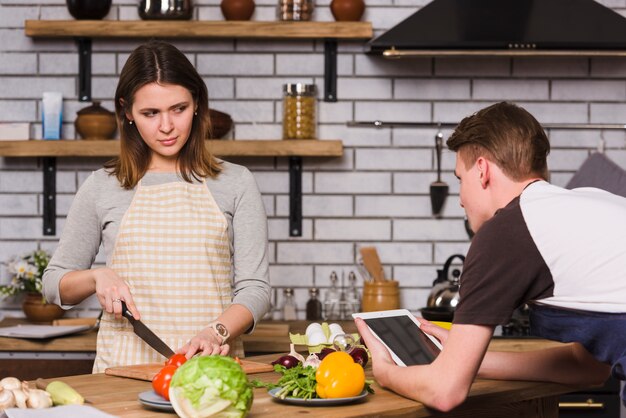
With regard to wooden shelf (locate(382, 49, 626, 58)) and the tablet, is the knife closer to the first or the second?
the tablet

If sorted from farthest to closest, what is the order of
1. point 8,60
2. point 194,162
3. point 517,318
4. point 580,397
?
point 8,60, point 517,318, point 580,397, point 194,162

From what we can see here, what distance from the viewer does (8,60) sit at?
14.4 ft

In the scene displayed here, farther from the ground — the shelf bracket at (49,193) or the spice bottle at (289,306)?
the shelf bracket at (49,193)

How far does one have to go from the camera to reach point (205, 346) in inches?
91.5

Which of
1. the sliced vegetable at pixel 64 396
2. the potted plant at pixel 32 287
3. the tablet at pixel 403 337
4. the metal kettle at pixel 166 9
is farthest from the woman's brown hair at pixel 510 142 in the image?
the potted plant at pixel 32 287

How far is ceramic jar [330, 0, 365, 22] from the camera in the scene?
13.9ft

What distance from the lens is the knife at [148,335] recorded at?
2.52 metres

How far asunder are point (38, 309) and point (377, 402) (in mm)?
2410

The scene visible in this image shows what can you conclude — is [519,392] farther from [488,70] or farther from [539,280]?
[488,70]

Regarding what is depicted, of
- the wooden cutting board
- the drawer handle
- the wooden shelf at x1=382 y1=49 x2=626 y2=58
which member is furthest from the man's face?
the wooden shelf at x1=382 y1=49 x2=626 y2=58

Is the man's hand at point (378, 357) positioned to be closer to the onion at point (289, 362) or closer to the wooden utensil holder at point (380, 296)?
the onion at point (289, 362)

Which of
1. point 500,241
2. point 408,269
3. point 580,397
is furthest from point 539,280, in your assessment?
point 408,269

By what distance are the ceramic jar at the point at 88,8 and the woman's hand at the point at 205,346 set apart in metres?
2.25

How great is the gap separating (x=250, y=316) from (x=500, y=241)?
2.80ft
